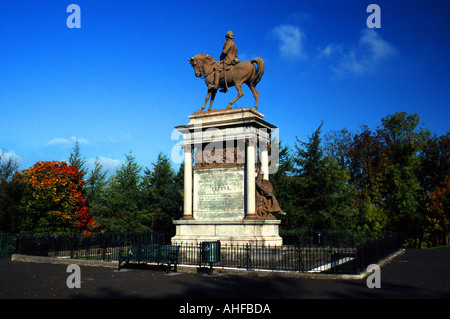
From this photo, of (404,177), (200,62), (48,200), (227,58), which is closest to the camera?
(227,58)

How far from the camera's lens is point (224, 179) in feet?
66.4

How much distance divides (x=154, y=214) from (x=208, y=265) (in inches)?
1148

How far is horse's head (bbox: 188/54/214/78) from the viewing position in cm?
2227

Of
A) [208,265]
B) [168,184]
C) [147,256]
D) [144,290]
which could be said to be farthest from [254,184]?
[168,184]

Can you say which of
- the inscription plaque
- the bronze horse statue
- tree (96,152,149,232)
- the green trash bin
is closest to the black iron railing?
the green trash bin

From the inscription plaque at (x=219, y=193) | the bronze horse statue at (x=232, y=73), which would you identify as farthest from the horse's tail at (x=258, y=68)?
the inscription plaque at (x=219, y=193)

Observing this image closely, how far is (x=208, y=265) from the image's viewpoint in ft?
53.0

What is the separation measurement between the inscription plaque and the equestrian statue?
3691 mm

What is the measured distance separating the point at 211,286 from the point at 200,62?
45.4ft

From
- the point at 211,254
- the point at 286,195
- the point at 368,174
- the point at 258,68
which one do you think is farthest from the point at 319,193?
the point at 211,254

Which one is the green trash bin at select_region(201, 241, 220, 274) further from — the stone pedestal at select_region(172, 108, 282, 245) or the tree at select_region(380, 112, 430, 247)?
the tree at select_region(380, 112, 430, 247)

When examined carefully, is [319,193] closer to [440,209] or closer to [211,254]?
[440,209]
